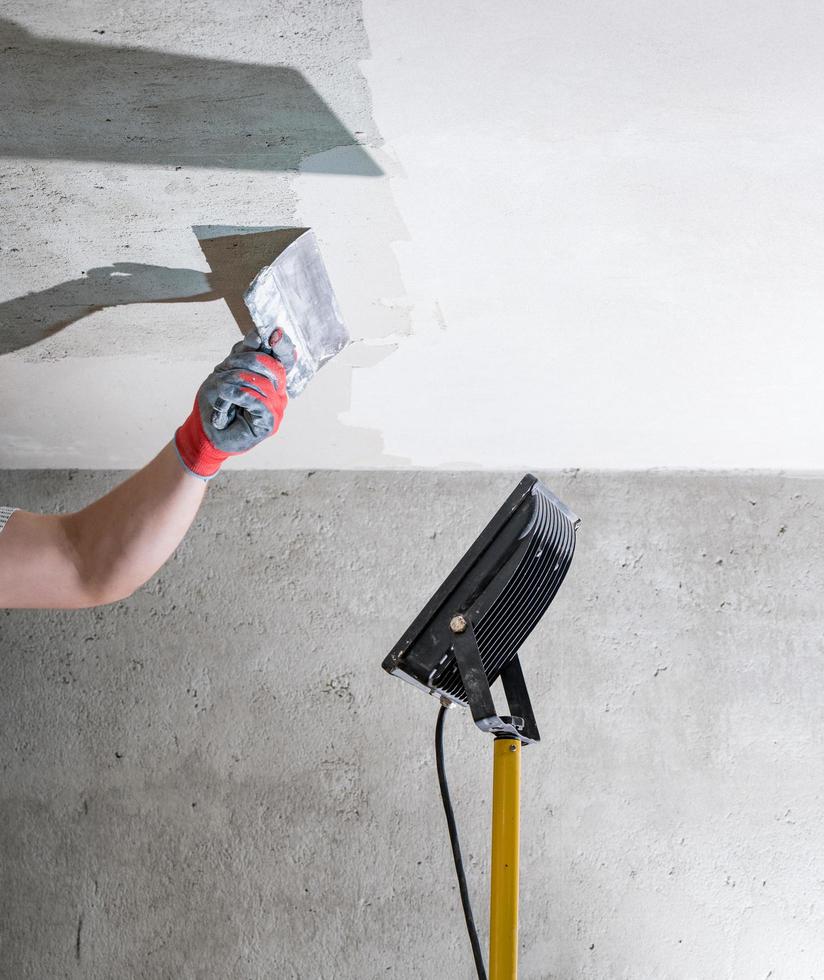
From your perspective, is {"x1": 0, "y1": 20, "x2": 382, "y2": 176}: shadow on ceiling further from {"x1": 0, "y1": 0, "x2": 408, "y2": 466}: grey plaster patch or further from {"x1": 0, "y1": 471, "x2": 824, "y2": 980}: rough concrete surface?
{"x1": 0, "y1": 471, "x2": 824, "y2": 980}: rough concrete surface

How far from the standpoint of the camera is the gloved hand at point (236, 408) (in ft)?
3.66

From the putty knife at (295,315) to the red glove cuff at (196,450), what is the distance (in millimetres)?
35

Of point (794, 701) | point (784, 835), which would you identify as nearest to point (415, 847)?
point (784, 835)

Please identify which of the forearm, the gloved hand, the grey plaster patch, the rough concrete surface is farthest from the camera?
the rough concrete surface

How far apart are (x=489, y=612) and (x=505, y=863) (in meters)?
0.34

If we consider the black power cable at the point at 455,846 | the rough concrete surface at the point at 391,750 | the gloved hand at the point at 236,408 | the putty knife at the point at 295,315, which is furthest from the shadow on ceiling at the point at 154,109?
the rough concrete surface at the point at 391,750

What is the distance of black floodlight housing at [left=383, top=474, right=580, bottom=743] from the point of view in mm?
993

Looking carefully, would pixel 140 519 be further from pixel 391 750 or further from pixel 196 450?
pixel 391 750

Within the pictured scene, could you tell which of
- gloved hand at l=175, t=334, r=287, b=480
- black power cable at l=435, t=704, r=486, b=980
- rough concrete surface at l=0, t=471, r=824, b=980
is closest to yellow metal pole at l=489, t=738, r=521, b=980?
black power cable at l=435, t=704, r=486, b=980

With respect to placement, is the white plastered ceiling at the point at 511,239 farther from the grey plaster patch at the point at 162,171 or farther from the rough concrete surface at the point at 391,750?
the rough concrete surface at the point at 391,750

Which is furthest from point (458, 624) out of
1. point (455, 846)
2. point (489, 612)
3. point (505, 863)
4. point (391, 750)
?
point (391, 750)

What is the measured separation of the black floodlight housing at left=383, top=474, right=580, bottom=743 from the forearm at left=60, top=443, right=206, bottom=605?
44 centimetres

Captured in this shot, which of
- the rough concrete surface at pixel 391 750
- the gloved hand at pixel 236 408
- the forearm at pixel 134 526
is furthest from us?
the rough concrete surface at pixel 391 750

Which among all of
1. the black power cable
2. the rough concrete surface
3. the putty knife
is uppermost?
the putty knife
